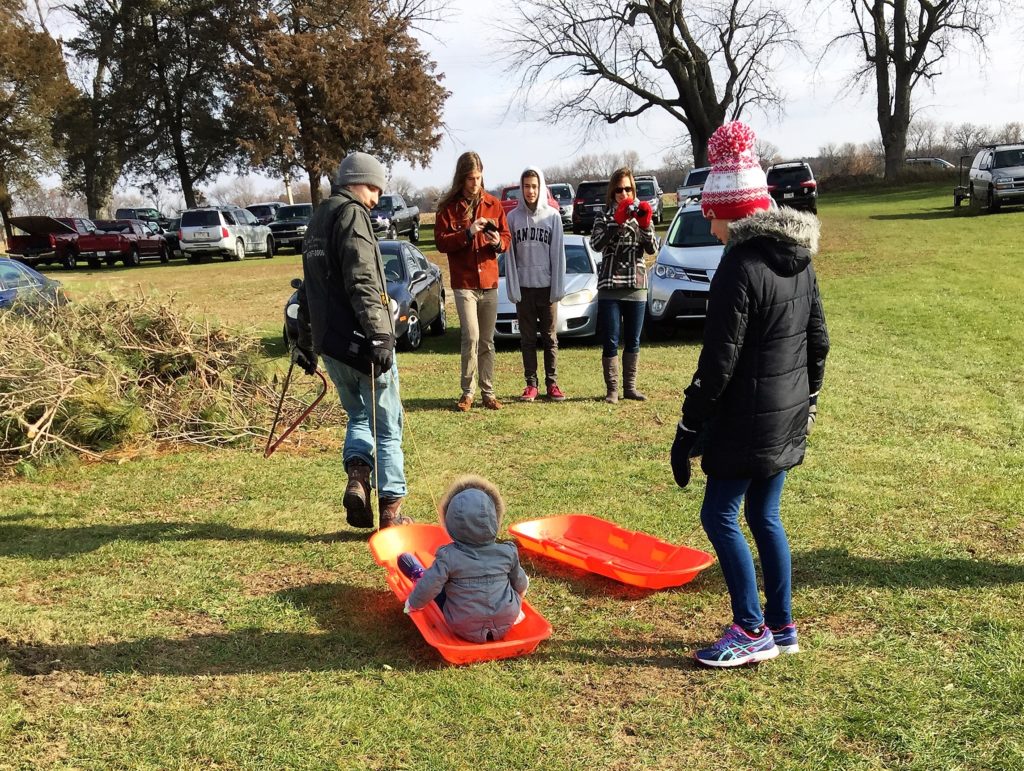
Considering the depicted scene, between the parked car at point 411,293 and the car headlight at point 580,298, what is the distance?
1917 mm

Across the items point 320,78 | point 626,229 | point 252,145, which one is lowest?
point 626,229

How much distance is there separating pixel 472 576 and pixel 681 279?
7792mm

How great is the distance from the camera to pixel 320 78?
108ft

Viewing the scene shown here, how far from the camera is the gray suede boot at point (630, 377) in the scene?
7691 millimetres

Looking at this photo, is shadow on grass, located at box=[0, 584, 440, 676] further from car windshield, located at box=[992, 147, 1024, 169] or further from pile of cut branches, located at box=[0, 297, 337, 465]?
car windshield, located at box=[992, 147, 1024, 169]

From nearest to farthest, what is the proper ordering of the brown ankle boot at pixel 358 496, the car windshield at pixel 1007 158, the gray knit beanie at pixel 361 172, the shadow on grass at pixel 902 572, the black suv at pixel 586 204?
the shadow on grass at pixel 902 572, the gray knit beanie at pixel 361 172, the brown ankle boot at pixel 358 496, the car windshield at pixel 1007 158, the black suv at pixel 586 204

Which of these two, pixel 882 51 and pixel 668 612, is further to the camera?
pixel 882 51

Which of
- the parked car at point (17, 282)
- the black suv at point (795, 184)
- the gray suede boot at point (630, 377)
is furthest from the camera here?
the black suv at point (795, 184)

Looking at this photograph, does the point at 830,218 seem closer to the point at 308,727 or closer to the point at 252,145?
the point at 252,145

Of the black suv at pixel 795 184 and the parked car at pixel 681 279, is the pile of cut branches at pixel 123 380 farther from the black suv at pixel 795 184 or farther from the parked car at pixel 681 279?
the black suv at pixel 795 184

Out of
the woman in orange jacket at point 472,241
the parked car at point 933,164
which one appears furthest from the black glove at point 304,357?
the parked car at point 933,164

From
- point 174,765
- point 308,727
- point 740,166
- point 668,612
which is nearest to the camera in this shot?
point 174,765

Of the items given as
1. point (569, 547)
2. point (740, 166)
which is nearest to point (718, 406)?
point (740, 166)

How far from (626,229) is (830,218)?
2183 cm
